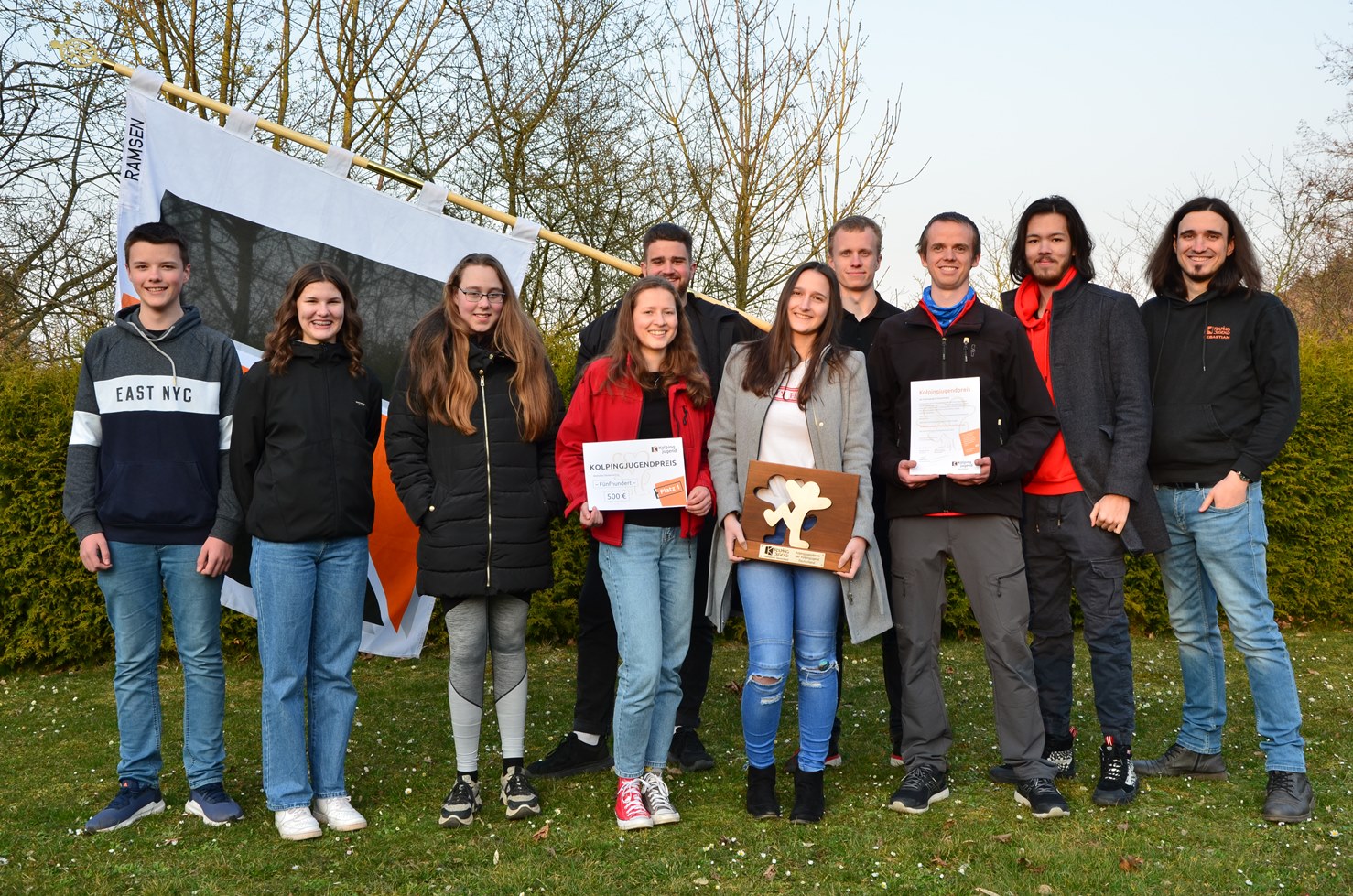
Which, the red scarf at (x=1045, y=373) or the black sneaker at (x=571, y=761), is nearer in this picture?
the red scarf at (x=1045, y=373)

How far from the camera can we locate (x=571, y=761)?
194 inches

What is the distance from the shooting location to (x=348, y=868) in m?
3.73

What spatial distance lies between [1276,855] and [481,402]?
3.32 m

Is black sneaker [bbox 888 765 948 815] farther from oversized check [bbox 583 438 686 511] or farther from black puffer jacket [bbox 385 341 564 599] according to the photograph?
black puffer jacket [bbox 385 341 564 599]

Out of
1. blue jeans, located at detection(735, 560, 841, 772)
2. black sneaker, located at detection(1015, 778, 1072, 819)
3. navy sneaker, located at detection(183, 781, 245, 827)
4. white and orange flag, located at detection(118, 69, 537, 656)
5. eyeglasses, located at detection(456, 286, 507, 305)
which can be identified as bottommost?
black sneaker, located at detection(1015, 778, 1072, 819)

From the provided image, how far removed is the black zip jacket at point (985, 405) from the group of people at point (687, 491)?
0.01 m

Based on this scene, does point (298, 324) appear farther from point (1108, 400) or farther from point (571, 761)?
point (1108, 400)

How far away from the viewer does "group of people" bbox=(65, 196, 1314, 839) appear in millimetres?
4125

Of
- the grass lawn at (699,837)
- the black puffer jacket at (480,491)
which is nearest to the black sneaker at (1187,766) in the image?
the grass lawn at (699,837)

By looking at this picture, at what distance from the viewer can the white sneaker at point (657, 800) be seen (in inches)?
163

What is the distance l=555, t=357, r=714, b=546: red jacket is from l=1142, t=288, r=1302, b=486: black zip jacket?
1.93m

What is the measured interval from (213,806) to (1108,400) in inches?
155

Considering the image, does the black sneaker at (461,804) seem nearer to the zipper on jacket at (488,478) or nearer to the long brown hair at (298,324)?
the zipper on jacket at (488,478)

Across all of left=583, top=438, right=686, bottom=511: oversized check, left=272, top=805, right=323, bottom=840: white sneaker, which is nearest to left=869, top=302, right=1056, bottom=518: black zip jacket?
left=583, top=438, right=686, bottom=511: oversized check
